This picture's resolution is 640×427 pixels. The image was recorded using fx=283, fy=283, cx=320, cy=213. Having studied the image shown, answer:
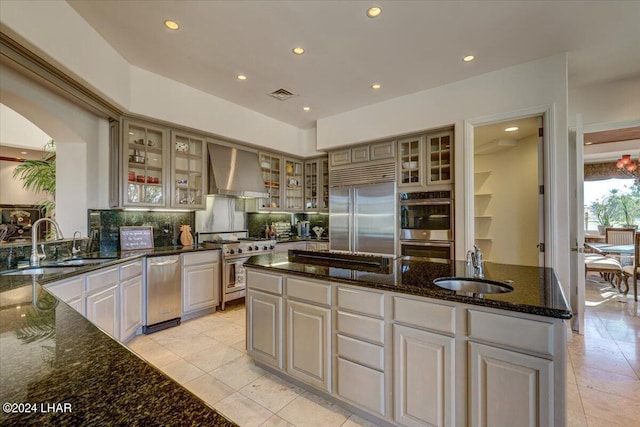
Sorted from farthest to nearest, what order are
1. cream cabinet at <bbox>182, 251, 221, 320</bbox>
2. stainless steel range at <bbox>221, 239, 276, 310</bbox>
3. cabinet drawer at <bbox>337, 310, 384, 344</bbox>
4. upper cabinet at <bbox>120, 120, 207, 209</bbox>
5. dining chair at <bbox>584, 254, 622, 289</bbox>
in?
1. dining chair at <bbox>584, 254, 622, 289</bbox>
2. stainless steel range at <bbox>221, 239, 276, 310</bbox>
3. cream cabinet at <bbox>182, 251, 221, 320</bbox>
4. upper cabinet at <bbox>120, 120, 207, 209</bbox>
5. cabinet drawer at <bbox>337, 310, 384, 344</bbox>

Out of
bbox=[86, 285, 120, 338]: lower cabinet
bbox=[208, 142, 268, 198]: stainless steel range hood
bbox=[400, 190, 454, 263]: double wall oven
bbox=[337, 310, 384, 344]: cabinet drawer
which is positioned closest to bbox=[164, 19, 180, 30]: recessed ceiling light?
bbox=[208, 142, 268, 198]: stainless steel range hood

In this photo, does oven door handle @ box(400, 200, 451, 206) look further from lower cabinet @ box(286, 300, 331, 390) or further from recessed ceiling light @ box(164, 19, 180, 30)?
recessed ceiling light @ box(164, 19, 180, 30)

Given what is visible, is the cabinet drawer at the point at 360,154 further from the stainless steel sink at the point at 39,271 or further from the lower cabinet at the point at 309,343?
the stainless steel sink at the point at 39,271

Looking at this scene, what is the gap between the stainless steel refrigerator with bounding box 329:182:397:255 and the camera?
416 cm

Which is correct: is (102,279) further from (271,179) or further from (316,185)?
(316,185)

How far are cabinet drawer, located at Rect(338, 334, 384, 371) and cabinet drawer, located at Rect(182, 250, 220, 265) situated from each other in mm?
2516

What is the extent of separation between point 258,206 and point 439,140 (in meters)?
3.01

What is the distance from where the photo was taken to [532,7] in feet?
7.61

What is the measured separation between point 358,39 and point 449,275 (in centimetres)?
230

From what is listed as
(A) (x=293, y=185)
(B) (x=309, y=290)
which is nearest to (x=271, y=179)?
(A) (x=293, y=185)

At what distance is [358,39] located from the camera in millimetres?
2723

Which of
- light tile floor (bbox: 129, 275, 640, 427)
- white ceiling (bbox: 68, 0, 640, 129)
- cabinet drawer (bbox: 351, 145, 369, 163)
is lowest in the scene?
light tile floor (bbox: 129, 275, 640, 427)

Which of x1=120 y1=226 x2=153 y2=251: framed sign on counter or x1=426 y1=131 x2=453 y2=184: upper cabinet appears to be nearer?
x1=120 y1=226 x2=153 y2=251: framed sign on counter

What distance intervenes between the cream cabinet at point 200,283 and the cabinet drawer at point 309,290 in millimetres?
2055
